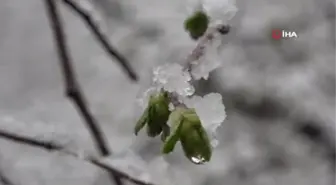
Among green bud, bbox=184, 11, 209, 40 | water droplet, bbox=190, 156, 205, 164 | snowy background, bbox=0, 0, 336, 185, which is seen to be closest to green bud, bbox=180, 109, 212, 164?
water droplet, bbox=190, 156, 205, 164

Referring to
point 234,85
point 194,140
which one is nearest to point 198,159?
point 194,140

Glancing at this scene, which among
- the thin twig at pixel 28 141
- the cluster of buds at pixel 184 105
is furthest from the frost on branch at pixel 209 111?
the thin twig at pixel 28 141

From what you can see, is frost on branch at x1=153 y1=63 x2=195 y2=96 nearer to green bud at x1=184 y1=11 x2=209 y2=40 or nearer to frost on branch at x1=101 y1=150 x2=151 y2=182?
green bud at x1=184 y1=11 x2=209 y2=40

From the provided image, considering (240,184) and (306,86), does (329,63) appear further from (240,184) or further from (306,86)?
(240,184)

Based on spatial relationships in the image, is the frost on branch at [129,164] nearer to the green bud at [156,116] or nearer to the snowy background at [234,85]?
the green bud at [156,116]

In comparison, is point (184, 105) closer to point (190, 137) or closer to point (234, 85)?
point (190, 137)

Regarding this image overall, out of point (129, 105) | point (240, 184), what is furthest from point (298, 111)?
point (129, 105)
